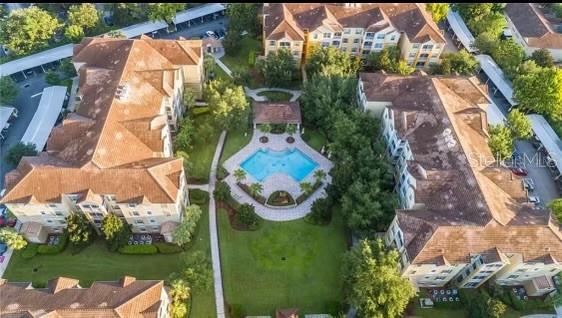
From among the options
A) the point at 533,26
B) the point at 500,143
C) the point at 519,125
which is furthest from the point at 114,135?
the point at 533,26

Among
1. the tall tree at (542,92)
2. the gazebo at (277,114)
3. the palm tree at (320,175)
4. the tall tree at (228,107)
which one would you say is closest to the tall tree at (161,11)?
the tall tree at (228,107)

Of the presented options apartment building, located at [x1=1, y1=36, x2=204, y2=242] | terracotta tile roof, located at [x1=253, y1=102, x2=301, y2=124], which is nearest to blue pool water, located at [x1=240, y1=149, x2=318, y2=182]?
terracotta tile roof, located at [x1=253, y1=102, x2=301, y2=124]

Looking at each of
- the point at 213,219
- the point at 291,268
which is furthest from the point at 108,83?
the point at 291,268

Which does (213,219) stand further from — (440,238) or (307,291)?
(440,238)

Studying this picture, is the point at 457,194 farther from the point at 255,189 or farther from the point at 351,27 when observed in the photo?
the point at 351,27

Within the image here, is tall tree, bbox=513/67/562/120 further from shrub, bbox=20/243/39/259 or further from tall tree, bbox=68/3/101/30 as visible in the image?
tall tree, bbox=68/3/101/30
